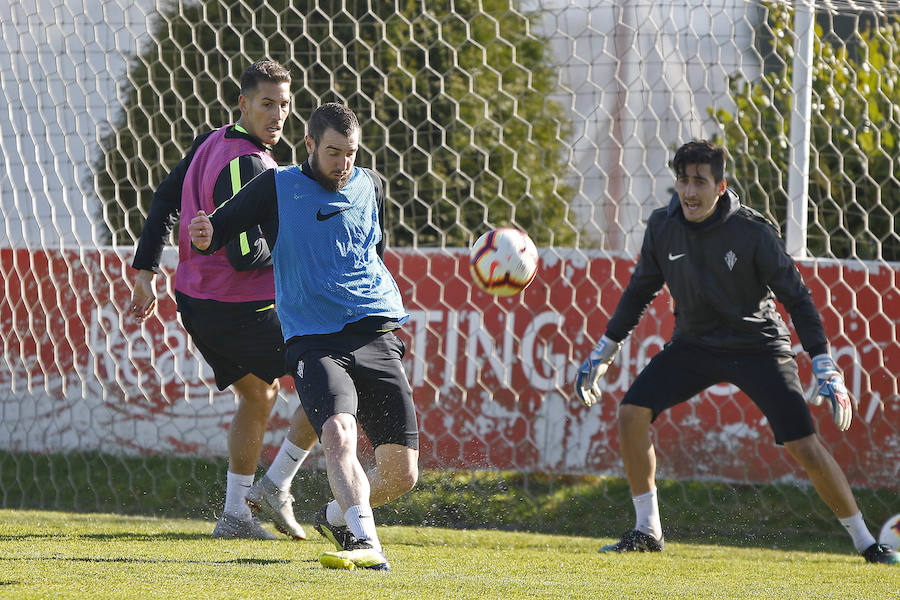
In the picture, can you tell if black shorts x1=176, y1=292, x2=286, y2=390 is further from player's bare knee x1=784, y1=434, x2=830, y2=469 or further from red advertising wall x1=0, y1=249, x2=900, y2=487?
player's bare knee x1=784, y1=434, x2=830, y2=469

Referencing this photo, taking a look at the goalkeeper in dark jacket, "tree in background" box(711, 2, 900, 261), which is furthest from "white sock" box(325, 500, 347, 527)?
"tree in background" box(711, 2, 900, 261)

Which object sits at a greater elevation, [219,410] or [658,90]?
[658,90]

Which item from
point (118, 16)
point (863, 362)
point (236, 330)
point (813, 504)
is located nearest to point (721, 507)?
point (813, 504)

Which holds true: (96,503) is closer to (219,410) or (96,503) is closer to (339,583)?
(219,410)

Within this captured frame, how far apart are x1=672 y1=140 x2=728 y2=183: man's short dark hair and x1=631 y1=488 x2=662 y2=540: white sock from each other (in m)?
1.45

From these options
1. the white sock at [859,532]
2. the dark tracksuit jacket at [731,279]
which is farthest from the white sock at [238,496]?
the white sock at [859,532]

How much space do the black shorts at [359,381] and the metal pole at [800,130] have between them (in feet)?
9.48

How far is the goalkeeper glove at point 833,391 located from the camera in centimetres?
466

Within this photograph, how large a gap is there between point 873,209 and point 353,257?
3682 mm

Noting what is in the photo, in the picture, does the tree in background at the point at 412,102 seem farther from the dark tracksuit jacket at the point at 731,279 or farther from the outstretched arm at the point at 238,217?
the outstretched arm at the point at 238,217

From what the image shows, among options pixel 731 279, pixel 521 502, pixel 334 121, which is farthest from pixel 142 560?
pixel 731 279

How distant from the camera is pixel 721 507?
6148 mm

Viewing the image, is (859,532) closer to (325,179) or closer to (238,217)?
(325,179)

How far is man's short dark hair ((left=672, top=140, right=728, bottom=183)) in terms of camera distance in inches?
192
